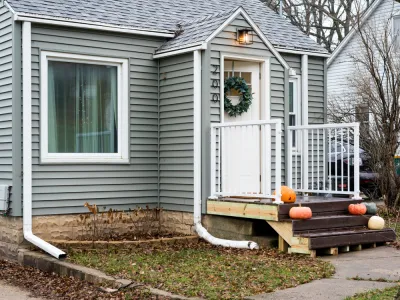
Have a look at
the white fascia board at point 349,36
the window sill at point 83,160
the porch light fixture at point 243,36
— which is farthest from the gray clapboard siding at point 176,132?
the white fascia board at point 349,36

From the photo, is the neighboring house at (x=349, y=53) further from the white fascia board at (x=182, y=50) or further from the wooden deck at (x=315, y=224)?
the wooden deck at (x=315, y=224)

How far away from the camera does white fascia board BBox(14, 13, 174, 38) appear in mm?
9282

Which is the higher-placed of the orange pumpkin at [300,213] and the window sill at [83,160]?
the window sill at [83,160]

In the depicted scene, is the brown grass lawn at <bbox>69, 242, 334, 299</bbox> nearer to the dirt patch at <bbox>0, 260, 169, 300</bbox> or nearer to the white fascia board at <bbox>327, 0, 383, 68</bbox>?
the dirt patch at <bbox>0, 260, 169, 300</bbox>

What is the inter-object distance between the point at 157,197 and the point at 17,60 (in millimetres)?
3179

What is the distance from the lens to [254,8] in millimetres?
13047

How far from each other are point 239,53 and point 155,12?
1.97 metres

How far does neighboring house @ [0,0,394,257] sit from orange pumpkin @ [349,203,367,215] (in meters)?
1.14

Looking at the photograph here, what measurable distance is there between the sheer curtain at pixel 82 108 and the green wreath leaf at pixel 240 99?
1.82 metres

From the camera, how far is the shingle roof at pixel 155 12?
9.81m

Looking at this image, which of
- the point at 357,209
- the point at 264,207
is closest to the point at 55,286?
the point at 264,207

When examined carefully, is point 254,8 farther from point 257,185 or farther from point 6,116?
point 6,116

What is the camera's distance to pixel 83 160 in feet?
32.6

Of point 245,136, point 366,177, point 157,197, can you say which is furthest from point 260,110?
point 366,177
